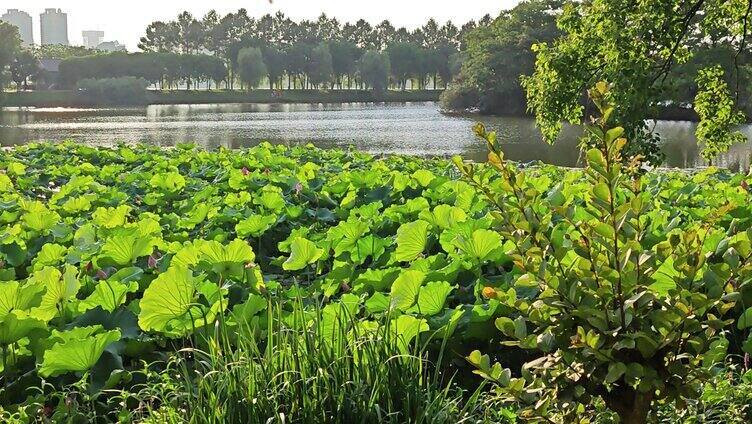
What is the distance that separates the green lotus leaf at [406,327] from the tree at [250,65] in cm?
7552

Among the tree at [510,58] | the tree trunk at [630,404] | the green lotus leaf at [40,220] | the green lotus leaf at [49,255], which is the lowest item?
the tree trunk at [630,404]

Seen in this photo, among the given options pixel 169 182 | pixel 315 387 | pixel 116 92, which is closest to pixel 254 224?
pixel 315 387

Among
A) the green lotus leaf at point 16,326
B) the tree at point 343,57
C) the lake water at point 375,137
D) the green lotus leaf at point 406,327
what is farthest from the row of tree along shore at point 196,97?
the green lotus leaf at point 406,327

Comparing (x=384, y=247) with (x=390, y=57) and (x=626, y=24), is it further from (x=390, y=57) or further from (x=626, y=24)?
(x=390, y=57)

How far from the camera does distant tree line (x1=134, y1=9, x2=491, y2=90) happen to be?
7988 centimetres

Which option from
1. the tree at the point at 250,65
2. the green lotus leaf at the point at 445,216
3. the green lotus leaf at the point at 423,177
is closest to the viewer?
the green lotus leaf at the point at 445,216

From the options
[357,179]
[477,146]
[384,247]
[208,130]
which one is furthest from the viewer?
[208,130]

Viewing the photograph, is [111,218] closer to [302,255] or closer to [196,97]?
[302,255]

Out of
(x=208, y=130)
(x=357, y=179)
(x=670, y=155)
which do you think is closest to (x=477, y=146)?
(x=670, y=155)

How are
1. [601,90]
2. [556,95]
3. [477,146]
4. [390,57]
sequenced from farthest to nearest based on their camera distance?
1. [390,57]
2. [477,146]
3. [556,95]
4. [601,90]

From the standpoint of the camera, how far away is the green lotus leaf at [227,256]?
313 cm

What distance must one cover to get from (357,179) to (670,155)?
18.6 meters

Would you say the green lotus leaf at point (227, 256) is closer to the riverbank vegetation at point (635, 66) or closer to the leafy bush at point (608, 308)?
the leafy bush at point (608, 308)

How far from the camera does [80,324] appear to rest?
9.31 ft
